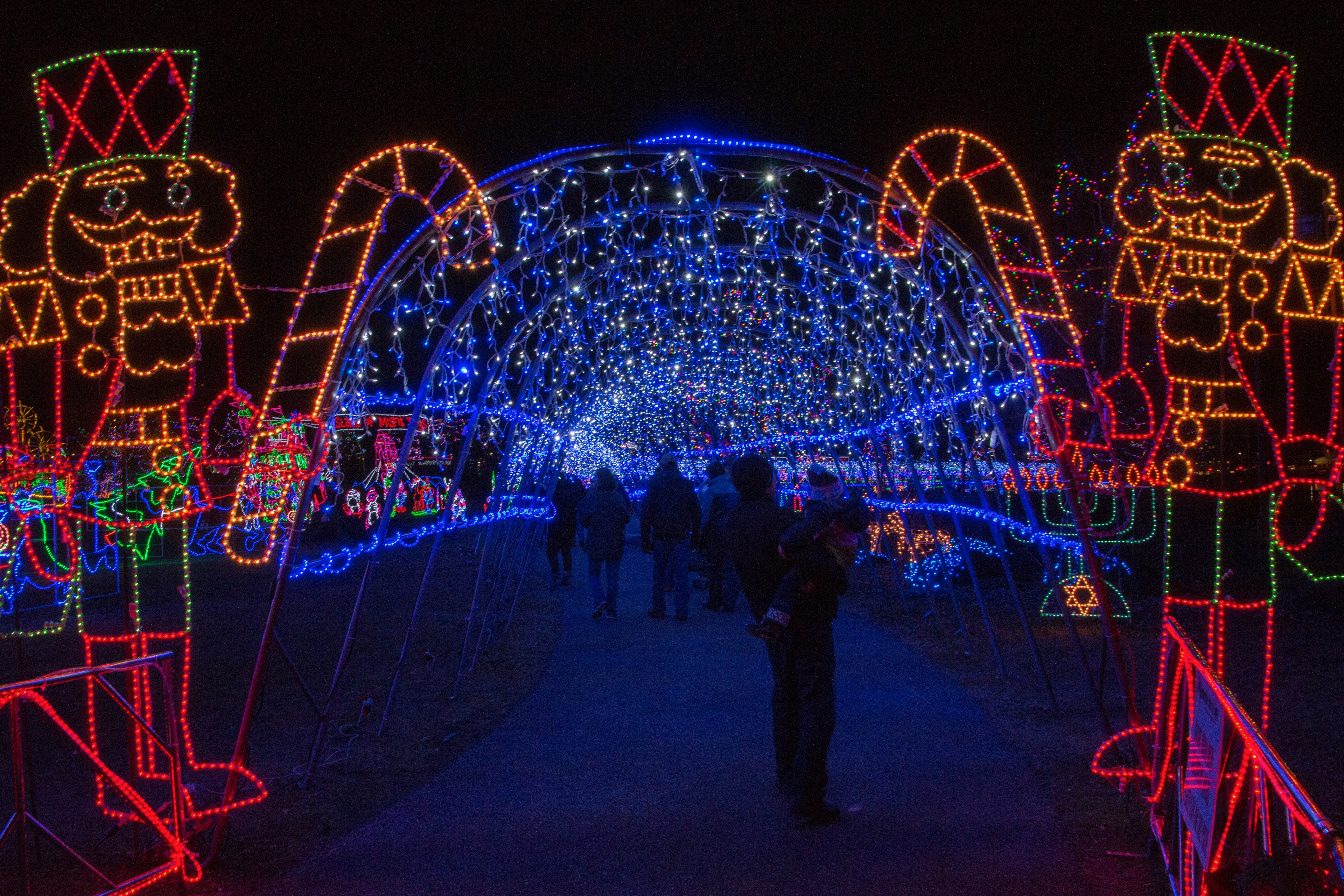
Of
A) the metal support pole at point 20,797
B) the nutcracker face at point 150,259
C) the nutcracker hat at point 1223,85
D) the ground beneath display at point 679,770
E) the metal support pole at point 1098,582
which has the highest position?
the nutcracker hat at point 1223,85

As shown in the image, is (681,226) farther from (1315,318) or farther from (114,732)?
(114,732)

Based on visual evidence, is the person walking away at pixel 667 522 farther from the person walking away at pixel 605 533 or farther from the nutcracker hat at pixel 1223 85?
the nutcracker hat at pixel 1223 85

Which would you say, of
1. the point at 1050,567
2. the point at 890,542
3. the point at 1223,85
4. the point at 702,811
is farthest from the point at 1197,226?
the point at 890,542

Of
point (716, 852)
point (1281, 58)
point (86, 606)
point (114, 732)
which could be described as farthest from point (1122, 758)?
point (86, 606)

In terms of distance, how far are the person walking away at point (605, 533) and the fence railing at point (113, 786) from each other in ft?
22.8

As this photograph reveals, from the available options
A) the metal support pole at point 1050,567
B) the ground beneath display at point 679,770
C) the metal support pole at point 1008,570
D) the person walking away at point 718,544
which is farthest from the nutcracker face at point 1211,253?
the person walking away at point 718,544

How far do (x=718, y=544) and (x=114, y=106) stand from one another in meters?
7.34

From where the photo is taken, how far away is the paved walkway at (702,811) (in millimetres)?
3898

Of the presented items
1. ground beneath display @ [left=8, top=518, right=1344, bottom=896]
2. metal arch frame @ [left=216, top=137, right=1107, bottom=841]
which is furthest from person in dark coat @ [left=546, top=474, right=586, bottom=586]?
metal arch frame @ [left=216, top=137, right=1107, bottom=841]

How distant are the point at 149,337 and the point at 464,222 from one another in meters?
1.98

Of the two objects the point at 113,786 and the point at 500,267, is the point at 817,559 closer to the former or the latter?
the point at 113,786

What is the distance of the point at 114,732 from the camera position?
265 inches

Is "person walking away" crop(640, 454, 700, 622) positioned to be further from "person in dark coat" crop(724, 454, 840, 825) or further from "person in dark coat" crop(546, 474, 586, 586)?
"person in dark coat" crop(724, 454, 840, 825)

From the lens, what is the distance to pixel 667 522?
11141mm
